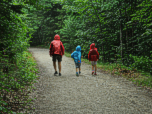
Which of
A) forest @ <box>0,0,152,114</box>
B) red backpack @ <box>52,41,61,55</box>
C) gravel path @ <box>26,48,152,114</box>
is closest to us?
gravel path @ <box>26,48,152,114</box>

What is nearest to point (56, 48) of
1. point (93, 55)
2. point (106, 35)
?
point (93, 55)

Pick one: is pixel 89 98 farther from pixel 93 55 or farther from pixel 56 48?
pixel 93 55

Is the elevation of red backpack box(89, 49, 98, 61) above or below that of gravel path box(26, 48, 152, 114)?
above

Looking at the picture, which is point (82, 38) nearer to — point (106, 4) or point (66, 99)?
point (106, 4)

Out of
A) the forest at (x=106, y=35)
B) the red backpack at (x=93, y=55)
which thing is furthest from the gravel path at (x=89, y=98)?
the red backpack at (x=93, y=55)

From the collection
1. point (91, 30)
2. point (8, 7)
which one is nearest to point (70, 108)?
point (8, 7)

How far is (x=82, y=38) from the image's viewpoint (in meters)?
15.2

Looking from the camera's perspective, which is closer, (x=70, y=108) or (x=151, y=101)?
(x=70, y=108)

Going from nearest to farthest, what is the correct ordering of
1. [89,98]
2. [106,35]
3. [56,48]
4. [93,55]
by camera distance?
[89,98], [56,48], [93,55], [106,35]

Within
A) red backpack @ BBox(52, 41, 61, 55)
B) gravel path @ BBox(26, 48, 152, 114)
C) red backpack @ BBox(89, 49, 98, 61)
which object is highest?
red backpack @ BBox(52, 41, 61, 55)

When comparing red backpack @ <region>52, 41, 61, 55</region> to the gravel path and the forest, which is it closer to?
the forest

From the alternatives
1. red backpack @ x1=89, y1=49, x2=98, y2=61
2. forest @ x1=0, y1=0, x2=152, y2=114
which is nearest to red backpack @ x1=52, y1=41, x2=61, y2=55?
forest @ x1=0, y1=0, x2=152, y2=114

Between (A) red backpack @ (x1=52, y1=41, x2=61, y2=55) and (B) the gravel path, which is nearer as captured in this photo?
(B) the gravel path

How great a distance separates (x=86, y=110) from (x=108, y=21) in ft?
31.8
